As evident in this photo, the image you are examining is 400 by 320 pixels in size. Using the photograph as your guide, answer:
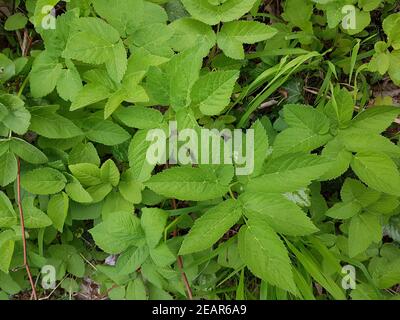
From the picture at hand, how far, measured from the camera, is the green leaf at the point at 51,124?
1.49 meters

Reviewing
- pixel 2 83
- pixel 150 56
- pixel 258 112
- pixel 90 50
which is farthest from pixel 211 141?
pixel 2 83

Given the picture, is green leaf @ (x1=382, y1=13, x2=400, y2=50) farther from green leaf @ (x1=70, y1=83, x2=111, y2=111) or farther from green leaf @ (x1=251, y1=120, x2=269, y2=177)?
green leaf @ (x1=70, y1=83, x2=111, y2=111)

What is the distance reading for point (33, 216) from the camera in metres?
1.53

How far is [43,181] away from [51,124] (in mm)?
194

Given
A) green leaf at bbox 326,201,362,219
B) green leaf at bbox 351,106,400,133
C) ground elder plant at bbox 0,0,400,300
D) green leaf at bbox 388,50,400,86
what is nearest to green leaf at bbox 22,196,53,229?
ground elder plant at bbox 0,0,400,300

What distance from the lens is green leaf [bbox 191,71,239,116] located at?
1.28m

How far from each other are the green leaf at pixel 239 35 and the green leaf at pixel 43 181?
70 centimetres

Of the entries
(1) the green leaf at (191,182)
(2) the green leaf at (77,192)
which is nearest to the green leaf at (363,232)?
(1) the green leaf at (191,182)

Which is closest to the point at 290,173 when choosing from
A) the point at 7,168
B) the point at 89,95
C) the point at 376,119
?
the point at 376,119

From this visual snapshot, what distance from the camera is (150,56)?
4.62 ft

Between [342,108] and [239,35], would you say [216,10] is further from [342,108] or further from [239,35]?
[342,108]

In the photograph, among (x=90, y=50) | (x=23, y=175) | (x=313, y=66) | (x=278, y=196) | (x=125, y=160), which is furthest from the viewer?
(x=313, y=66)
